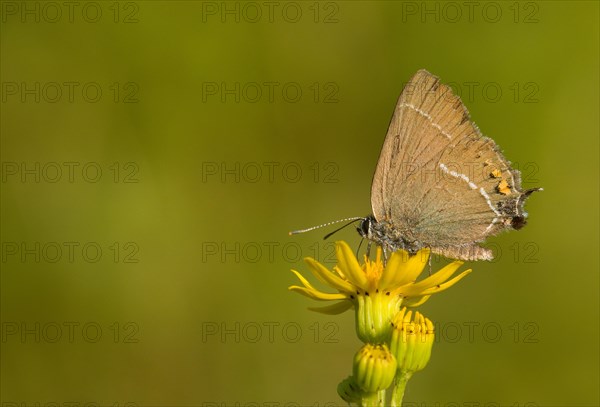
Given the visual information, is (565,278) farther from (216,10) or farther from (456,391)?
(216,10)

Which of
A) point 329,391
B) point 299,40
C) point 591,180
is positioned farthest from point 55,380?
point 591,180

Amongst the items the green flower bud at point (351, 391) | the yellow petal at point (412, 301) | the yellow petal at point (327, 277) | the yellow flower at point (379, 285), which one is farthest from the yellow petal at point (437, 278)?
the green flower bud at point (351, 391)

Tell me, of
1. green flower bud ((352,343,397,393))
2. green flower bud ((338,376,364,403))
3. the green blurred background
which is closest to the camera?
green flower bud ((352,343,397,393))

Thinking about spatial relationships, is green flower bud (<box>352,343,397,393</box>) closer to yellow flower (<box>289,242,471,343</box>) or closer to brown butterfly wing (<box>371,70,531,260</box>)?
yellow flower (<box>289,242,471,343</box>)

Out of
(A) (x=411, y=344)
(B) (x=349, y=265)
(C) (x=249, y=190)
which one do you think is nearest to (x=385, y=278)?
(B) (x=349, y=265)

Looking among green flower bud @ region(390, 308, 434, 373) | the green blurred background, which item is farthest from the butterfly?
the green blurred background

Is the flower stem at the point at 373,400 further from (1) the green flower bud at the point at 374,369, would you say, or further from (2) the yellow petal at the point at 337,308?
(2) the yellow petal at the point at 337,308
